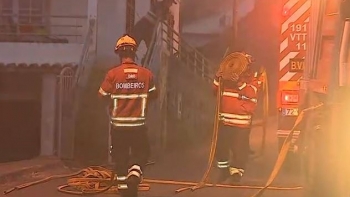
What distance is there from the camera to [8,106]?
8281 millimetres

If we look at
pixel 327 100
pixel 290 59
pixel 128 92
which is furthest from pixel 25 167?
pixel 327 100

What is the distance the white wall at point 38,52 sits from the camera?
7.96 metres

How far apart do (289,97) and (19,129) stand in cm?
322

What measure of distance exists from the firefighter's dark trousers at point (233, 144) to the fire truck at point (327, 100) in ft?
6.93

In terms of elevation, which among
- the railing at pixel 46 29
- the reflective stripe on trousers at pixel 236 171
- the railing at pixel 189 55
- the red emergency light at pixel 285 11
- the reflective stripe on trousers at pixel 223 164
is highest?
the red emergency light at pixel 285 11

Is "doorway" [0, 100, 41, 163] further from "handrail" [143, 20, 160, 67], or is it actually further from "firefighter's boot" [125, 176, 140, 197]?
"firefighter's boot" [125, 176, 140, 197]

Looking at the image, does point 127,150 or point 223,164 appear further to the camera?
point 223,164

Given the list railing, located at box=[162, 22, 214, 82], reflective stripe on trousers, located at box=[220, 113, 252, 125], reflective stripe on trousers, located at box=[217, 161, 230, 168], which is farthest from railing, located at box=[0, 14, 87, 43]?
reflective stripe on trousers, located at box=[217, 161, 230, 168]

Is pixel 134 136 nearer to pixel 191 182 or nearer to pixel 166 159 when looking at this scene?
pixel 191 182

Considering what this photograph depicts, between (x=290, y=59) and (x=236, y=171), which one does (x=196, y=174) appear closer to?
(x=236, y=171)

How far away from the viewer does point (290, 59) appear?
6.95m

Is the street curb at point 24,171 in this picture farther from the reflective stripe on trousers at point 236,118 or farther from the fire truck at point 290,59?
the fire truck at point 290,59

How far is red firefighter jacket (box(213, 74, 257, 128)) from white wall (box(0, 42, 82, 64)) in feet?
5.63

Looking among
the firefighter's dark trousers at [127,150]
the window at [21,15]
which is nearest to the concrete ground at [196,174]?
the firefighter's dark trousers at [127,150]
